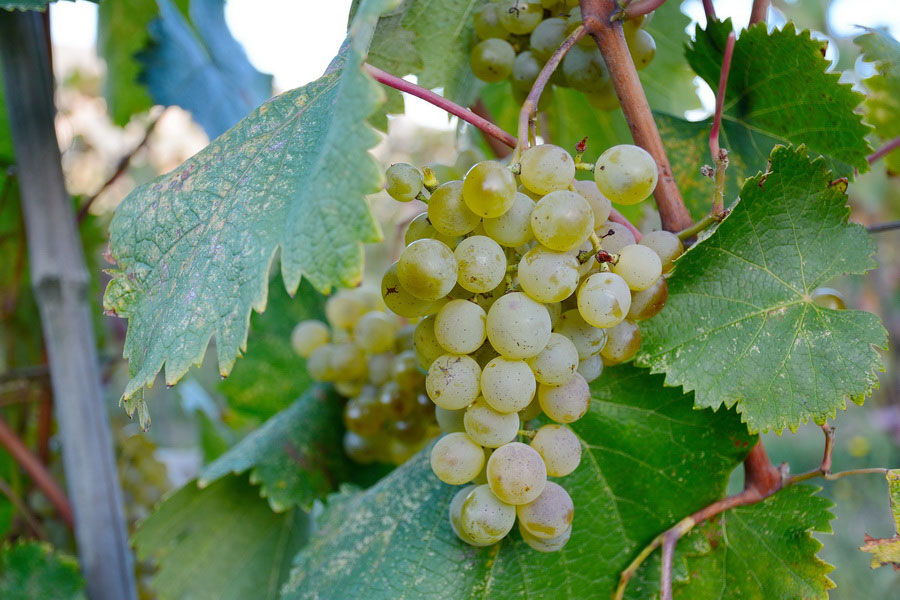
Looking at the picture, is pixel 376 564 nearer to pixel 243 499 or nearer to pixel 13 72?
pixel 243 499

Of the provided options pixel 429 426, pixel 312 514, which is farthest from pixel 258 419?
pixel 429 426

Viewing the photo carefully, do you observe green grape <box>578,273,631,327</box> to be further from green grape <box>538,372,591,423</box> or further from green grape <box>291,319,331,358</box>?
green grape <box>291,319,331,358</box>

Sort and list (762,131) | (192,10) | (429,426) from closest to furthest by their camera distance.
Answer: (762,131) < (429,426) < (192,10)

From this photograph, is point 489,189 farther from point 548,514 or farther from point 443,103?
point 548,514

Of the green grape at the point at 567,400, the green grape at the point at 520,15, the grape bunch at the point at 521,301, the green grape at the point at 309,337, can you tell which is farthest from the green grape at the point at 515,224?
the green grape at the point at 309,337

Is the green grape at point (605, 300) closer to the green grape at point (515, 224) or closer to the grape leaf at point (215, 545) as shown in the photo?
the green grape at point (515, 224)

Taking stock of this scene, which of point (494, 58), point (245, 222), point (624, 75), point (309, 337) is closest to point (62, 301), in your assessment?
point (309, 337)

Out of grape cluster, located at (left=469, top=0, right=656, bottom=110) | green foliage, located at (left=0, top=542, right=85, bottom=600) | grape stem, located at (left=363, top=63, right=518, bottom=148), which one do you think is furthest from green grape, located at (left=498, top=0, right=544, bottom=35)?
green foliage, located at (left=0, top=542, right=85, bottom=600)
